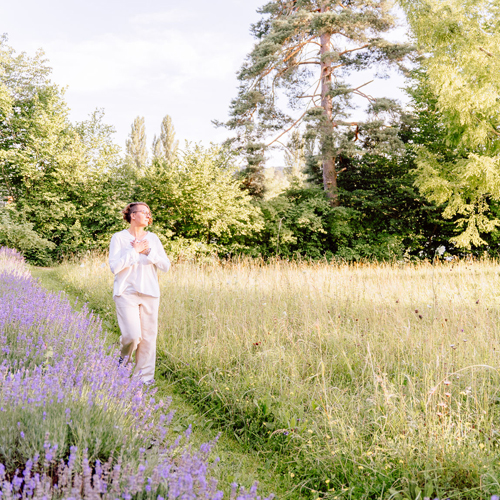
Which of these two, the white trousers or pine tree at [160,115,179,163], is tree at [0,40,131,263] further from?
pine tree at [160,115,179,163]

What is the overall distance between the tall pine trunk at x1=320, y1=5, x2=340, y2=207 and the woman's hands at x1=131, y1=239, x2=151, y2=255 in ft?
47.7

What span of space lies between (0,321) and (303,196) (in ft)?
60.3

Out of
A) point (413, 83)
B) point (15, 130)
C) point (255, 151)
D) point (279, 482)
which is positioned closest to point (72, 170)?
point (15, 130)

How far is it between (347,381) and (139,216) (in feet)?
9.10

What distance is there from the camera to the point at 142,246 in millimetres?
4203

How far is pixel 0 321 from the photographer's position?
3930mm

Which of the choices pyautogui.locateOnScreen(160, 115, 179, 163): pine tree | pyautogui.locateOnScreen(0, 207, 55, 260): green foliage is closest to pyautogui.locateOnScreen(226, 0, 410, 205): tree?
pyautogui.locateOnScreen(0, 207, 55, 260): green foliage

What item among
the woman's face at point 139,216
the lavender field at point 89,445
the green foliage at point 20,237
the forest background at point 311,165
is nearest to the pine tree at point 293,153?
the forest background at point 311,165

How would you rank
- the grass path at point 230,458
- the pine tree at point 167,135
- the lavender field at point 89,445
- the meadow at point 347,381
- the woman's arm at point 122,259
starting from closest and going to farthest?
the lavender field at point 89,445 → the meadow at point 347,381 → the grass path at point 230,458 → the woman's arm at point 122,259 → the pine tree at point 167,135

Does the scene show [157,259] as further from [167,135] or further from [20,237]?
[167,135]

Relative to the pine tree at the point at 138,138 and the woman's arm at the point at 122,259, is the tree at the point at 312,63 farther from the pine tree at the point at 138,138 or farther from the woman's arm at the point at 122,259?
the pine tree at the point at 138,138

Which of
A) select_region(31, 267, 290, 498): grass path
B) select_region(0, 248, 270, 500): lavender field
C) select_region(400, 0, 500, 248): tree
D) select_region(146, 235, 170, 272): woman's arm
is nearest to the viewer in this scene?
select_region(0, 248, 270, 500): lavender field

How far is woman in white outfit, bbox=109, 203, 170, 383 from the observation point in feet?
13.6

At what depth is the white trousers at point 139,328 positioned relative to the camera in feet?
13.6
